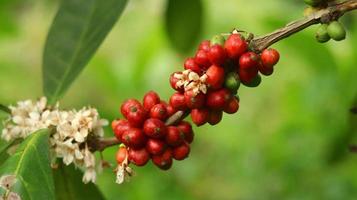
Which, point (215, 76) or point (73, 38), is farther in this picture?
point (73, 38)

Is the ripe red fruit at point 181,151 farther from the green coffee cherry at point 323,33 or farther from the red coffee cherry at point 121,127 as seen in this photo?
the green coffee cherry at point 323,33

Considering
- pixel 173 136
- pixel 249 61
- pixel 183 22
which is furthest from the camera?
pixel 183 22

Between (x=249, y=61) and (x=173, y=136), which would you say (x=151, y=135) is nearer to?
(x=173, y=136)

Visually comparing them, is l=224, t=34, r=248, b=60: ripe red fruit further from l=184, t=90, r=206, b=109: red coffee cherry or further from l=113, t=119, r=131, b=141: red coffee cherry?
l=113, t=119, r=131, b=141: red coffee cherry

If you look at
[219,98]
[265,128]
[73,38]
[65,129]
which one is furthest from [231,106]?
[265,128]

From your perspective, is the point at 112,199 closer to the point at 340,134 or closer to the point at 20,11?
the point at 340,134

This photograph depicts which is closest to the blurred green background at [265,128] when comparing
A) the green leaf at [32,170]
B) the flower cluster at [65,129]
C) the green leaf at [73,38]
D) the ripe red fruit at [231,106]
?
the green leaf at [73,38]

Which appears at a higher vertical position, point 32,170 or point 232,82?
point 232,82
